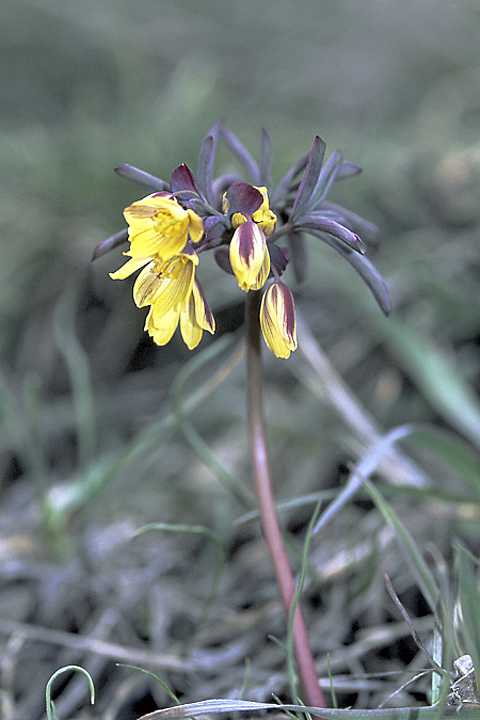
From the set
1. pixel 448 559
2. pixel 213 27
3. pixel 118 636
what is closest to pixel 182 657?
pixel 118 636

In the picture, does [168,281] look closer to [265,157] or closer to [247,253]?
[247,253]

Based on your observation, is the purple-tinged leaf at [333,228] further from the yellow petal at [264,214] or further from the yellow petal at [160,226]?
the yellow petal at [160,226]

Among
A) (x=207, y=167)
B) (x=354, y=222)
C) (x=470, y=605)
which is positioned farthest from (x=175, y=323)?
(x=470, y=605)

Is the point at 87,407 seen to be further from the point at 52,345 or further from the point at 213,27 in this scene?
the point at 213,27

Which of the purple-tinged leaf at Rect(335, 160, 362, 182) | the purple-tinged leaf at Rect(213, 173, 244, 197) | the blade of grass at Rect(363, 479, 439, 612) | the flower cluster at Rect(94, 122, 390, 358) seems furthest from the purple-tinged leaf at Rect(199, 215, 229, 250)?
the blade of grass at Rect(363, 479, 439, 612)

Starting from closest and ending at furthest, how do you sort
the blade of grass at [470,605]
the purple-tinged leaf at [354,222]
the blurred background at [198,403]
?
1. the blade of grass at [470,605]
2. the purple-tinged leaf at [354,222]
3. the blurred background at [198,403]

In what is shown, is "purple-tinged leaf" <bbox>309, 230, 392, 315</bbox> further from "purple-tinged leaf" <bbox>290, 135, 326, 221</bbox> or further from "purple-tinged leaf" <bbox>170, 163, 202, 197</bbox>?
"purple-tinged leaf" <bbox>170, 163, 202, 197</bbox>

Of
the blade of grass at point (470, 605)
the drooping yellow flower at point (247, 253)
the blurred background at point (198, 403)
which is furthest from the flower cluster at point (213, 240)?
the blurred background at point (198, 403)
